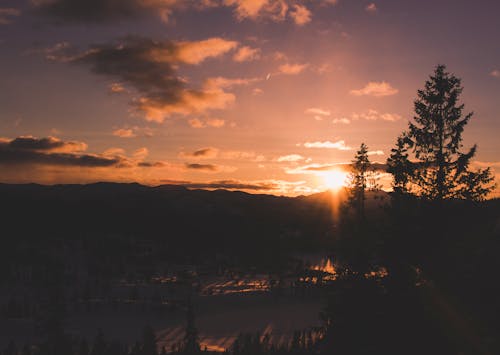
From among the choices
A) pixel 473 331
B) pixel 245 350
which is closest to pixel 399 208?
pixel 473 331

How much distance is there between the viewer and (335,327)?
2211cm

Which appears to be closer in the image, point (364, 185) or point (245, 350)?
point (364, 185)

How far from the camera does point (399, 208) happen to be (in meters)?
Result: 30.4

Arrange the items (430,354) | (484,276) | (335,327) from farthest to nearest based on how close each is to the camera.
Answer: (484,276) < (335,327) < (430,354)

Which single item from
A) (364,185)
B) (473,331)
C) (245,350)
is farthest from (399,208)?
(245,350)

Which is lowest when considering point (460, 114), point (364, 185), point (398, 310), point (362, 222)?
point (398, 310)

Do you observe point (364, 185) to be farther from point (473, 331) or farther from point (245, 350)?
point (245, 350)

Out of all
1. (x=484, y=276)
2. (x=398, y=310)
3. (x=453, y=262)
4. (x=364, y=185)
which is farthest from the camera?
(x=364, y=185)

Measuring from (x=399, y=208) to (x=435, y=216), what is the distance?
236 centimetres

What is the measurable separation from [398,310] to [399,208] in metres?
11.3

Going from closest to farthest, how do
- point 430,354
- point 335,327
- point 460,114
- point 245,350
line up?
point 430,354
point 335,327
point 460,114
point 245,350

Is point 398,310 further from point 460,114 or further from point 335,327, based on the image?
point 460,114

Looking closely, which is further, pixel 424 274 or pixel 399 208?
pixel 399 208

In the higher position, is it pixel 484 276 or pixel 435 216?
pixel 435 216
